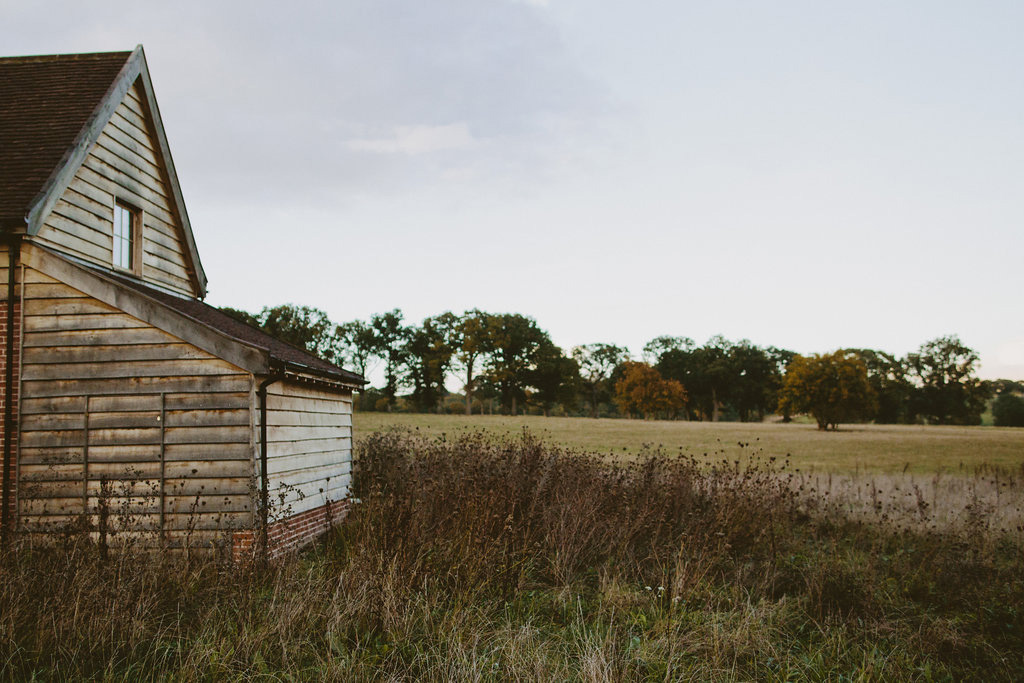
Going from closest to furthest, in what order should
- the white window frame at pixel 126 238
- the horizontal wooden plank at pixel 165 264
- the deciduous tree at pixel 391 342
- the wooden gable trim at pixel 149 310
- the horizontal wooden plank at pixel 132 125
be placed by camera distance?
1. the wooden gable trim at pixel 149 310
2. the white window frame at pixel 126 238
3. the horizontal wooden plank at pixel 132 125
4. the horizontal wooden plank at pixel 165 264
5. the deciduous tree at pixel 391 342

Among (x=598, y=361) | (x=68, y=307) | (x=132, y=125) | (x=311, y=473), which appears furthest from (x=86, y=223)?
(x=598, y=361)

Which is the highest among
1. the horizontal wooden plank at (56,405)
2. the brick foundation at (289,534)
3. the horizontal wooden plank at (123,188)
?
the horizontal wooden plank at (123,188)

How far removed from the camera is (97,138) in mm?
10562

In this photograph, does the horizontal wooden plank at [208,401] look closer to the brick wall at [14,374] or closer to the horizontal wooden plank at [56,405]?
the horizontal wooden plank at [56,405]

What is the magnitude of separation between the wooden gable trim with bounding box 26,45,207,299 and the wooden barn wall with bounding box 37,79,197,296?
0.12 m

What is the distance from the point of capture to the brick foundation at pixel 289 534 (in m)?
7.99

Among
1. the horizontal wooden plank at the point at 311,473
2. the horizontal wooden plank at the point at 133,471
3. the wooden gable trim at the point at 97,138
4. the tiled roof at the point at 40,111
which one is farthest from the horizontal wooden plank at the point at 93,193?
the horizontal wooden plank at the point at 311,473

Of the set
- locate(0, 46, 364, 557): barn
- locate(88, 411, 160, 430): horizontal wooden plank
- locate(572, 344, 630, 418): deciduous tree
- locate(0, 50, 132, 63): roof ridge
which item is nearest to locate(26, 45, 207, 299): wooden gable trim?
locate(0, 46, 364, 557): barn

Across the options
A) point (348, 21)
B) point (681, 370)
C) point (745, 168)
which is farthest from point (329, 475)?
point (681, 370)

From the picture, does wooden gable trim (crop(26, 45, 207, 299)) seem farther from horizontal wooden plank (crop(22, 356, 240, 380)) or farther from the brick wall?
horizontal wooden plank (crop(22, 356, 240, 380))

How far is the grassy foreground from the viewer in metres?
4.50

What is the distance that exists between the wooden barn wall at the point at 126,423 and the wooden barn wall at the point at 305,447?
2.18 feet

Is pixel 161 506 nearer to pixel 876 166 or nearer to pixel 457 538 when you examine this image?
pixel 457 538

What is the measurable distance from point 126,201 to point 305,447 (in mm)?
6049
